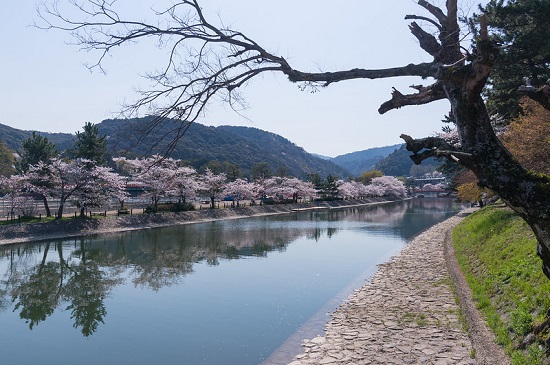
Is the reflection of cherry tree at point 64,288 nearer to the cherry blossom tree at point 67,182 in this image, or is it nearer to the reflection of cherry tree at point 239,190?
the cherry blossom tree at point 67,182

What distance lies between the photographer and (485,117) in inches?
149

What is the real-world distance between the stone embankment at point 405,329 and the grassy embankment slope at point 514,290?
1.15 ft

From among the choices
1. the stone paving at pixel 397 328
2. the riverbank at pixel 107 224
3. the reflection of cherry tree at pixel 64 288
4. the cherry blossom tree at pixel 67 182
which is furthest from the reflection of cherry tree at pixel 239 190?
the stone paving at pixel 397 328

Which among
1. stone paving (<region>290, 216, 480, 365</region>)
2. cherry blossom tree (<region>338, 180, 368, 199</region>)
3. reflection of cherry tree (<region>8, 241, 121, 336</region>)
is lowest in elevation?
reflection of cherry tree (<region>8, 241, 121, 336</region>)

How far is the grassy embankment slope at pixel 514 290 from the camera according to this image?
5840mm

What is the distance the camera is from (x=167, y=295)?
14.9m

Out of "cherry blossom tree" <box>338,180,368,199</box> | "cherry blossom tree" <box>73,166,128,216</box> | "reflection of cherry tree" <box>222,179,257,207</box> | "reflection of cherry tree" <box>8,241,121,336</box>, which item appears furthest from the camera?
"cherry blossom tree" <box>338,180,368,199</box>

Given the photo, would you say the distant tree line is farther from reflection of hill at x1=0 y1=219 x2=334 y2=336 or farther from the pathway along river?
the pathway along river

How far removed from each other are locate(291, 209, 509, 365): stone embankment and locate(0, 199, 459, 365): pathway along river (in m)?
1.05

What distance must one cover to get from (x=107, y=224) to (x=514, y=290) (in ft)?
105

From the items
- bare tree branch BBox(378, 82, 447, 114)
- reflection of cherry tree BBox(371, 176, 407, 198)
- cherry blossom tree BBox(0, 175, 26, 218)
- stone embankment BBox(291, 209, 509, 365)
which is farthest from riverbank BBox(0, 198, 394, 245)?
reflection of cherry tree BBox(371, 176, 407, 198)

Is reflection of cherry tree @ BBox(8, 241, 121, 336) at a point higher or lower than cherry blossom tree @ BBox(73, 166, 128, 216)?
lower

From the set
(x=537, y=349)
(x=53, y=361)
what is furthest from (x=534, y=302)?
(x=53, y=361)

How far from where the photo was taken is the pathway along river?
9.99 meters
